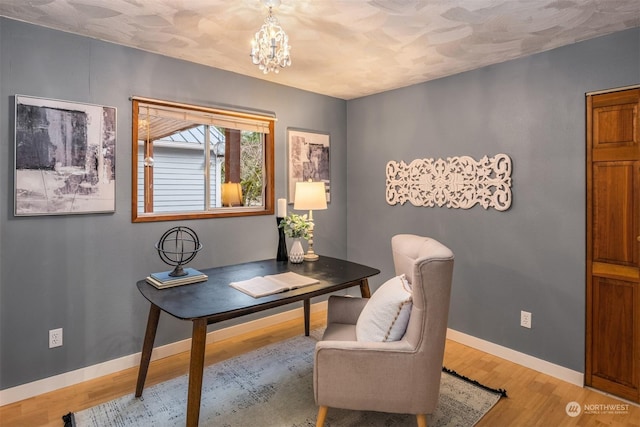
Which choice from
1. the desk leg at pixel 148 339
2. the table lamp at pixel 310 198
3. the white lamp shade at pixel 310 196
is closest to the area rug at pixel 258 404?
the desk leg at pixel 148 339

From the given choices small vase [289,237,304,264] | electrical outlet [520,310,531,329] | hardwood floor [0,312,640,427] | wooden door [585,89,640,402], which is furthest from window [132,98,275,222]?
wooden door [585,89,640,402]

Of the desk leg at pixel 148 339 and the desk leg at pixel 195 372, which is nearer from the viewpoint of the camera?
the desk leg at pixel 195 372

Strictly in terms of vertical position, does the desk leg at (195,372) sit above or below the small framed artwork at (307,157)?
below

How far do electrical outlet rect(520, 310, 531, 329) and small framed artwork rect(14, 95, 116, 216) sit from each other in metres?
3.23

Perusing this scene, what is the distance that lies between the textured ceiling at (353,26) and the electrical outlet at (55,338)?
6.59ft

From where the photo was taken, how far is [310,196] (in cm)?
287

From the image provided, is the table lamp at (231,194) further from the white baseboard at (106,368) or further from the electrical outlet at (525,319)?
the electrical outlet at (525,319)

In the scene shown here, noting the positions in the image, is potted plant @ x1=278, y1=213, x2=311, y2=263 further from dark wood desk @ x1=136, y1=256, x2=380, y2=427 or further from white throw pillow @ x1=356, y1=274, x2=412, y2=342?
white throw pillow @ x1=356, y1=274, x2=412, y2=342

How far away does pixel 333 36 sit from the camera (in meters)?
2.36

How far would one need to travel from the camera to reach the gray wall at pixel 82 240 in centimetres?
219

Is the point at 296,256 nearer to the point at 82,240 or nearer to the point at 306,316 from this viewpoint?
the point at 306,316

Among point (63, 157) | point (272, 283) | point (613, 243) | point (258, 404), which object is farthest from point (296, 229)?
point (613, 243)

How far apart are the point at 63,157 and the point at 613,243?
3724 mm

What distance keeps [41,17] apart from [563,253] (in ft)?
12.5
